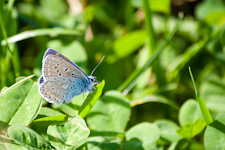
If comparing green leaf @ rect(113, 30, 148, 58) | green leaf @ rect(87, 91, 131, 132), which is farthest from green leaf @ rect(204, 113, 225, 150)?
green leaf @ rect(113, 30, 148, 58)

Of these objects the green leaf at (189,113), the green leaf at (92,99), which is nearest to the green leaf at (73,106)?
the green leaf at (92,99)

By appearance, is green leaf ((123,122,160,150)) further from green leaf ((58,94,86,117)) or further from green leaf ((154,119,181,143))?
green leaf ((58,94,86,117))

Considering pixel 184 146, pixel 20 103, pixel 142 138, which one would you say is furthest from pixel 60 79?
pixel 184 146

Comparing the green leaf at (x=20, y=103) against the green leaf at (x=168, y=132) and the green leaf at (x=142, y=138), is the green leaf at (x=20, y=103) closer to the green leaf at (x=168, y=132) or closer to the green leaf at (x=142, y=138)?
the green leaf at (x=142, y=138)

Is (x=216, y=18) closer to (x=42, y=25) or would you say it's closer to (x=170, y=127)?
(x=170, y=127)

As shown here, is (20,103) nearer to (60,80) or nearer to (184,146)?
(60,80)

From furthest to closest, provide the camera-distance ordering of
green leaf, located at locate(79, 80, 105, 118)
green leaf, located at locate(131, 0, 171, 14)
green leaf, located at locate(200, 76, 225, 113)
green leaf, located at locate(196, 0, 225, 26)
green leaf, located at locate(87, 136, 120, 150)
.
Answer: green leaf, located at locate(196, 0, 225, 26) → green leaf, located at locate(131, 0, 171, 14) → green leaf, located at locate(200, 76, 225, 113) → green leaf, located at locate(87, 136, 120, 150) → green leaf, located at locate(79, 80, 105, 118)
